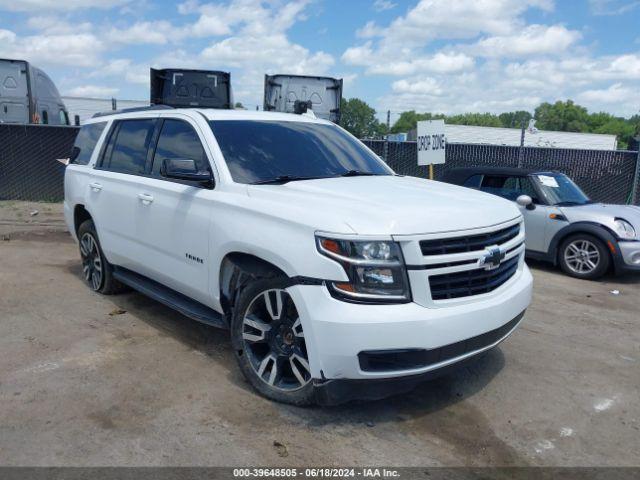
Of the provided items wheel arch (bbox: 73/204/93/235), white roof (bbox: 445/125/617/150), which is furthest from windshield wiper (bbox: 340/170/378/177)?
white roof (bbox: 445/125/617/150)

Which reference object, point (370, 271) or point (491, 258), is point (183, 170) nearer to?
point (370, 271)

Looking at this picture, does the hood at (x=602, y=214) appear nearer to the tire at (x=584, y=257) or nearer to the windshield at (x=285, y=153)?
the tire at (x=584, y=257)

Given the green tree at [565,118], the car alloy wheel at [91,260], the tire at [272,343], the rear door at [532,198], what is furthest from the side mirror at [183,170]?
the green tree at [565,118]

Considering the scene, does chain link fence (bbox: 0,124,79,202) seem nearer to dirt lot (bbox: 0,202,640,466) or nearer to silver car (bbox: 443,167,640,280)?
dirt lot (bbox: 0,202,640,466)

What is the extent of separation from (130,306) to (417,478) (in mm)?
3749

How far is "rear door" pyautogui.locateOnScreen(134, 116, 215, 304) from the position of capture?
165 inches

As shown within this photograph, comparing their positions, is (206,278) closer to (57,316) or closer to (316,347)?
(316,347)

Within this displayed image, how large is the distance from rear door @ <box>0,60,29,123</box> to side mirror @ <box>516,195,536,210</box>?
1157 centimetres

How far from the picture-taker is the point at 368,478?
9.62 ft

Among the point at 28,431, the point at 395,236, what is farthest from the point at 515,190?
the point at 28,431

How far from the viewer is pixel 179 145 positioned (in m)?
4.65

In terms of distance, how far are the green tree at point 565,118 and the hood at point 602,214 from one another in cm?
12339

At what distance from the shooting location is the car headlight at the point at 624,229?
24.9 ft

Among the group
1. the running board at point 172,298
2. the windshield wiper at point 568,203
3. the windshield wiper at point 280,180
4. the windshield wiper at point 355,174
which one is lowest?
the running board at point 172,298
